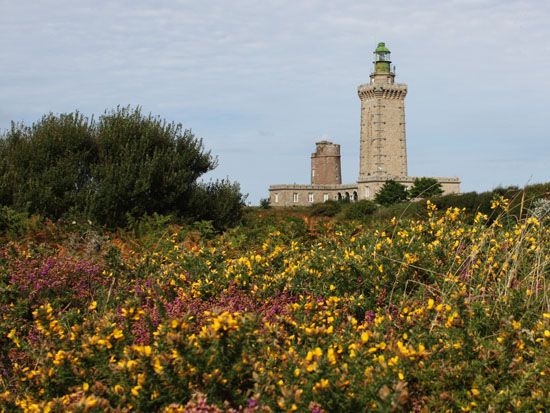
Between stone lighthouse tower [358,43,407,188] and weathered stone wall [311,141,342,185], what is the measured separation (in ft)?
30.3

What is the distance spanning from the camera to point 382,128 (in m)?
98.2

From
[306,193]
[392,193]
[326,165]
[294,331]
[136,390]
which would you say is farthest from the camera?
[326,165]

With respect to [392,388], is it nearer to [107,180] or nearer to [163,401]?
[163,401]

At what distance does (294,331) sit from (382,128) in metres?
95.4

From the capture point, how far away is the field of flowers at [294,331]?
3.67 m

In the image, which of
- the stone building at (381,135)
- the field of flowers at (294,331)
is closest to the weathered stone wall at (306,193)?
the stone building at (381,135)

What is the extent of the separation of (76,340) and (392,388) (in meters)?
1.99

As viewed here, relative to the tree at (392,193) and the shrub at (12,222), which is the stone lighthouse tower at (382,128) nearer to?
the tree at (392,193)

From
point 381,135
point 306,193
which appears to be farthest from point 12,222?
point 306,193

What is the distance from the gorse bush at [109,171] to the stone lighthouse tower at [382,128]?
3187 inches

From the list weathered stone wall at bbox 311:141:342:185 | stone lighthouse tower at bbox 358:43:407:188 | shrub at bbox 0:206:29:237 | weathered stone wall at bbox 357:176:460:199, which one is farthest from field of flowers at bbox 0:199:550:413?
weathered stone wall at bbox 311:141:342:185

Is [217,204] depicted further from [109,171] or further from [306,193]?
[306,193]

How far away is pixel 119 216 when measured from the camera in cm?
1521

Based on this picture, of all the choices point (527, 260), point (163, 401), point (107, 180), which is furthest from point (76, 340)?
point (107, 180)
